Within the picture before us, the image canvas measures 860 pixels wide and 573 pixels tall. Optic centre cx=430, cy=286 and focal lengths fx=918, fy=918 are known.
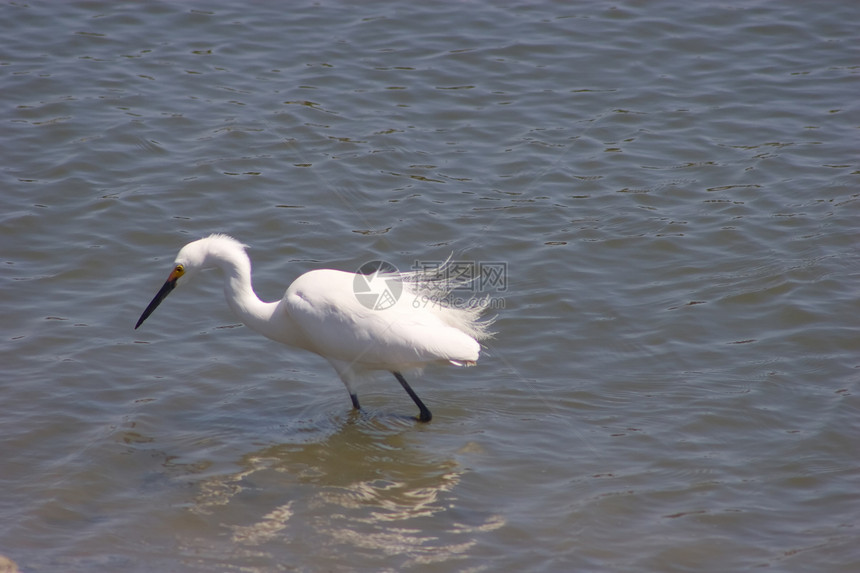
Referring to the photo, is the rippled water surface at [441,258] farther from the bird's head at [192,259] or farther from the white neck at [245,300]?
the bird's head at [192,259]

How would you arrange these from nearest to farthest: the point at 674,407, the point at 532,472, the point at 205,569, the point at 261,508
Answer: the point at 205,569 < the point at 261,508 < the point at 532,472 < the point at 674,407

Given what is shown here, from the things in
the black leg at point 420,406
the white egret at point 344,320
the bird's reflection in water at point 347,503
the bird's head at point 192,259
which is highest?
the bird's head at point 192,259

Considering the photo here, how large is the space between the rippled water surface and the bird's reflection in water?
0.09 feet

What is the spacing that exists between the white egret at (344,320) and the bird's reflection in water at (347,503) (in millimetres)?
539

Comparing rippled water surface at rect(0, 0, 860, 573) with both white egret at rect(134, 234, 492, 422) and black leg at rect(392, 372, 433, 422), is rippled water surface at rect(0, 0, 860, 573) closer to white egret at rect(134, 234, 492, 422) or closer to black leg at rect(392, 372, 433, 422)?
black leg at rect(392, 372, 433, 422)

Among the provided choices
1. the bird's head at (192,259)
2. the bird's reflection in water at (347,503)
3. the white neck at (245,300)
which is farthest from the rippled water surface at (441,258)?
the bird's head at (192,259)

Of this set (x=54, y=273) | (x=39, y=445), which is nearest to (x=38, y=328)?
(x=54, y=273)

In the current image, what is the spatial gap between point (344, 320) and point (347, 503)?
142 centimetres

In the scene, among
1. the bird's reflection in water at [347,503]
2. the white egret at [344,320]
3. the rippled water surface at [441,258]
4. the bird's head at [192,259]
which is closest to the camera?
the bird's reflection in water at [347,503]

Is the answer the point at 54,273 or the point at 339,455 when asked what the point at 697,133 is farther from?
the point at 54,273

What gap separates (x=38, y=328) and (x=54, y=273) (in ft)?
3.10

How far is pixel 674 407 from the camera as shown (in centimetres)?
697

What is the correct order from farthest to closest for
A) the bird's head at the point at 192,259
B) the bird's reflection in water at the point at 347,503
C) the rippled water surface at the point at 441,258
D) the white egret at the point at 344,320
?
the bird's head at the point at 192,259
the white egret at the point at 344,320
the rippled water surface at the point at 441,258
the bird's reflection in water at the point at 347,503

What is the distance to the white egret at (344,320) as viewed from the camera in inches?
268
